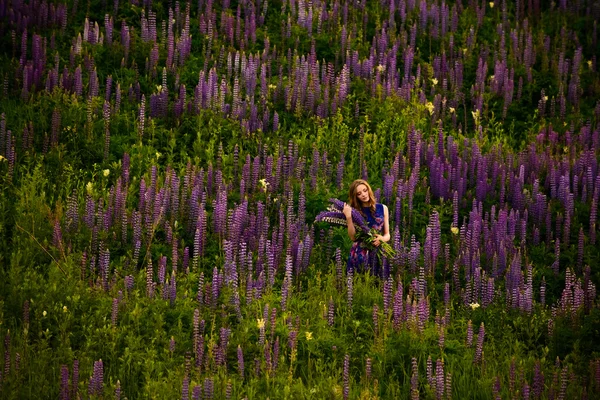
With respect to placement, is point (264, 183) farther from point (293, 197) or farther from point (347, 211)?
point (347, 211)

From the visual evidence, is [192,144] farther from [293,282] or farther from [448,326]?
[448,326]

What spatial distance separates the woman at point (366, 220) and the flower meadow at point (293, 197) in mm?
161

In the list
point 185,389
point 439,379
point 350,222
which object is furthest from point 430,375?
point 350,222

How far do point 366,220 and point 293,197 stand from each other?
3.48 feet

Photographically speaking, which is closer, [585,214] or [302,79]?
[585,214]

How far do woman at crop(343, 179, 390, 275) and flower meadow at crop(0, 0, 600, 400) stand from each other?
0.53 feet

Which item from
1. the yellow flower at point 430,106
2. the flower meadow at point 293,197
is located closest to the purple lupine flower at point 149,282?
the flower meadow at point 293,197

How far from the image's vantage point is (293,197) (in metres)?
10.7

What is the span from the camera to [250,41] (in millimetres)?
14375

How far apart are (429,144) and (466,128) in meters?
1.36

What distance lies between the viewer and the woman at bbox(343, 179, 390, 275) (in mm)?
9742

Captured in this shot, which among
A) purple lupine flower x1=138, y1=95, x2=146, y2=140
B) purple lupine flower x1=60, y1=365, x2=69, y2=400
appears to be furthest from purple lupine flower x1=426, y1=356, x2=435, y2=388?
purple lupine flower x1=138, y1=95, x2=146, y2=140

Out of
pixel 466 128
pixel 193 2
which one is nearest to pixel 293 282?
pixel 466 128

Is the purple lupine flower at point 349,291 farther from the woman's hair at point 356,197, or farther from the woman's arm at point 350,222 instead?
the woman's hair at point 356,197
